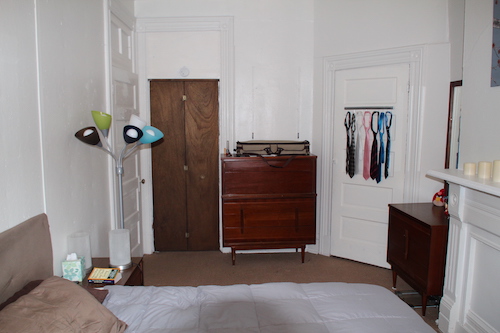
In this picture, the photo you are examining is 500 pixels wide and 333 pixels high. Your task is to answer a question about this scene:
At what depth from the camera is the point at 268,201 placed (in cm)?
392

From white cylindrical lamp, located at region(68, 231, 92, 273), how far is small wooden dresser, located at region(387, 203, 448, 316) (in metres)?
2.40

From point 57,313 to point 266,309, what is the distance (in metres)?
0.93

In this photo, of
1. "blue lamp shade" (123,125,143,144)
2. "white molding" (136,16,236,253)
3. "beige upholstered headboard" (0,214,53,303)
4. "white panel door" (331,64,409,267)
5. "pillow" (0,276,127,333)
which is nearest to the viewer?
"pillow" (0,276,127,333)

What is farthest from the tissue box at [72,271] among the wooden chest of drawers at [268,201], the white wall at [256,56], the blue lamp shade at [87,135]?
the white wall at [256,56]

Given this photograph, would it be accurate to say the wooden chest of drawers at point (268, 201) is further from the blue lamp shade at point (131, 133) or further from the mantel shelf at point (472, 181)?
the mantel shelf at point (472, 181)

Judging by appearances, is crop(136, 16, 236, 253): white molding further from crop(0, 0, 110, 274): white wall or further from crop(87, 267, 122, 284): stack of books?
crop(87, 267, 122, 284): stack of books

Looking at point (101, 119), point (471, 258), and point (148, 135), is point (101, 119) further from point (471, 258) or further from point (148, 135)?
point (471, 258)

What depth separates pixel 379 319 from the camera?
1.76m

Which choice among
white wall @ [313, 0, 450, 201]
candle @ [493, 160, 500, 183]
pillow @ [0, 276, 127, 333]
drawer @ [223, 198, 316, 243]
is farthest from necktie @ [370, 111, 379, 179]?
pillow @ [0, 276, 127, 333]

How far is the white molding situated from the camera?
4.14 metres

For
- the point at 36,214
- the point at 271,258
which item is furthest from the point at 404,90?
the point at 36,214

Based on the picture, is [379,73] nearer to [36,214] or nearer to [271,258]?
[271,258]

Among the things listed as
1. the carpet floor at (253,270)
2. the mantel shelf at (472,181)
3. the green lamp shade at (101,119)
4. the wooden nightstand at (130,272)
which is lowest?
the carpet floor at (253,270)

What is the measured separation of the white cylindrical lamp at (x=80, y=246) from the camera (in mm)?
2334
